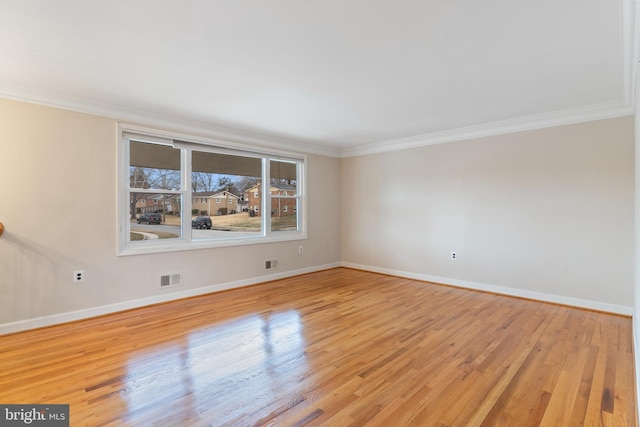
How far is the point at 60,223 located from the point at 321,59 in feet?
10.4

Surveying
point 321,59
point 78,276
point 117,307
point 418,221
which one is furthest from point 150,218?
point 418,221

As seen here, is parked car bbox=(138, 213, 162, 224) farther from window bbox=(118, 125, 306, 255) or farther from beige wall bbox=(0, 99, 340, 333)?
beige wall bbox=(0, 99, 340, 333)

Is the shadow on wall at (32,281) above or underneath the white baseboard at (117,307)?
above

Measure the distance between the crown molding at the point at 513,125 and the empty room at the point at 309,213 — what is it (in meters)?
0.03

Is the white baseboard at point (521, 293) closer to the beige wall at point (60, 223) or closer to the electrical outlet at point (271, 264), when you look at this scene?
the electrical outlet at point (271, 264)

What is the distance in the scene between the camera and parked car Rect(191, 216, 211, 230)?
4.41m

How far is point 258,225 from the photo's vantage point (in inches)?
204

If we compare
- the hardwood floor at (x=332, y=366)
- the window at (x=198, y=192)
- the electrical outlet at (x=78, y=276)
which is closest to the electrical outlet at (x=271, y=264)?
the window at (x=198, y=192)

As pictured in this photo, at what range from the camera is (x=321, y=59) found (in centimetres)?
245

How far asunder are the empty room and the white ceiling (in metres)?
0.02

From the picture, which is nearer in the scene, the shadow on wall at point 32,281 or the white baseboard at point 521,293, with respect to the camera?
the shadow on wall at point 32,281

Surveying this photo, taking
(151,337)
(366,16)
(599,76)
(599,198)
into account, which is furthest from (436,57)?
(151,337)

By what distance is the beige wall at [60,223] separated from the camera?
3055 mm

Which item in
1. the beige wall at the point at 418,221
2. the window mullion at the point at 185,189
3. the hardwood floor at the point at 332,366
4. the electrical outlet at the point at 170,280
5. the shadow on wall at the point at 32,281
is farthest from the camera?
the window mullion at the point at 185,189
